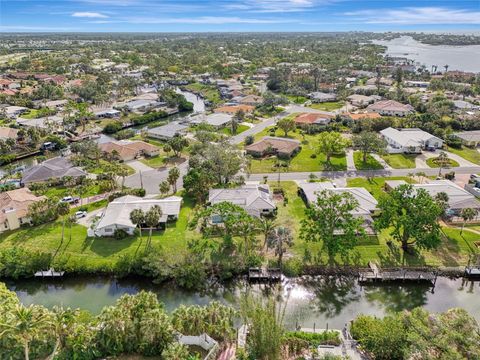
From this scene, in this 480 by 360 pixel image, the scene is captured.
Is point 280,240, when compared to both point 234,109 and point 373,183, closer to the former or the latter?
point 373,183

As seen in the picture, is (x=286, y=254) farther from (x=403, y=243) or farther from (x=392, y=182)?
(x=392, y=182)

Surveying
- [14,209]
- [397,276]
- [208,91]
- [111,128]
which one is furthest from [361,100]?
[14,209]

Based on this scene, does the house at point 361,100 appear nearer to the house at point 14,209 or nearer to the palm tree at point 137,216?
the palm tree at point 137,216

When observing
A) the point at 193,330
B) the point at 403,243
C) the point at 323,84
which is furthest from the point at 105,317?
the point at 323,84

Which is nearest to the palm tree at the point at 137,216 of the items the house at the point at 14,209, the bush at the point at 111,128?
the house at the point at 14,209

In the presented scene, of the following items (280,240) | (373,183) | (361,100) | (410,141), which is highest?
(361,100)
